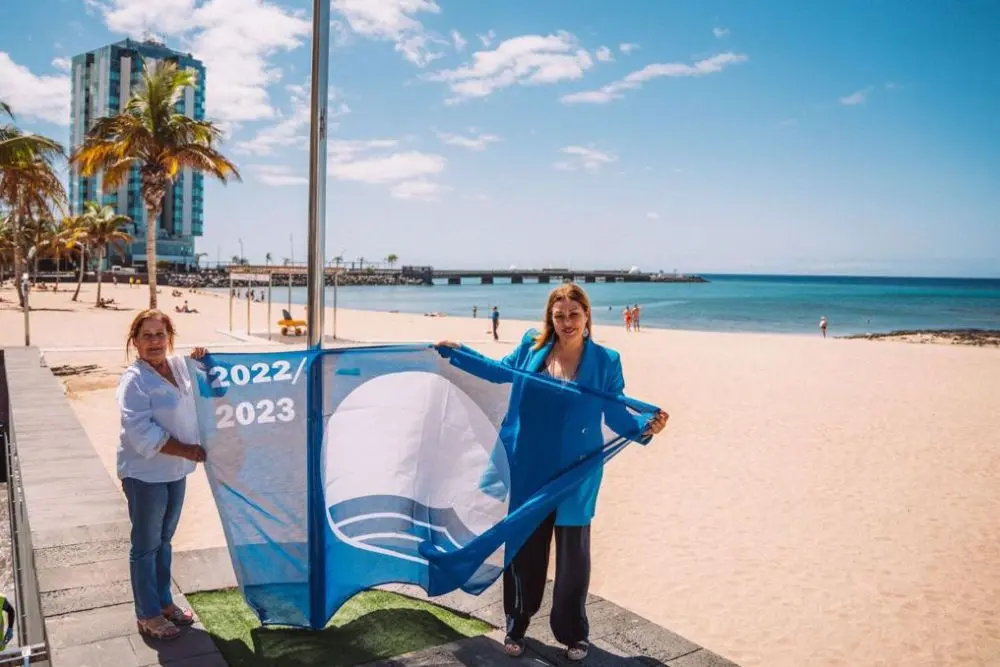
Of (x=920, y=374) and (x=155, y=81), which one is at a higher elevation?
(x=155, y=81)

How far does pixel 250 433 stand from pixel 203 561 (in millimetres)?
1472

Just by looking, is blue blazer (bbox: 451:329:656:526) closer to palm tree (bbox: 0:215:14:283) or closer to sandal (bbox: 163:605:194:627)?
sandal (bbox: 163:605:194:627)

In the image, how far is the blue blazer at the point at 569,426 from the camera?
337 centimetres

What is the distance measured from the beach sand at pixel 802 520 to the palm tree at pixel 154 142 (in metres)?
4.38

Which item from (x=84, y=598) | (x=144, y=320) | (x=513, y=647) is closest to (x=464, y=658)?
(x=513, y=647)

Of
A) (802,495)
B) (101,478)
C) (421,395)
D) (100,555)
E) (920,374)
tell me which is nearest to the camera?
(421,395)

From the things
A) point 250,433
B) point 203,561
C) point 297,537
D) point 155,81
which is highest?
point 155,81

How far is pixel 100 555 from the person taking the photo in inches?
159

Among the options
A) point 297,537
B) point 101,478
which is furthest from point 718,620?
point 101,478

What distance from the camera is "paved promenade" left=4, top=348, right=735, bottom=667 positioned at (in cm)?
325

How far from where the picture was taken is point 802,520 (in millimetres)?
7133

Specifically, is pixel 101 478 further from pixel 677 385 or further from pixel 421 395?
pixel 677 385

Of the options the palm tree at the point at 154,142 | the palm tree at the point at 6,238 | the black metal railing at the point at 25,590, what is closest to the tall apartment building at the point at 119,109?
the palm tree at the point at 6,238

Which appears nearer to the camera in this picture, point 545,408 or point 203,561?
point 545,408
